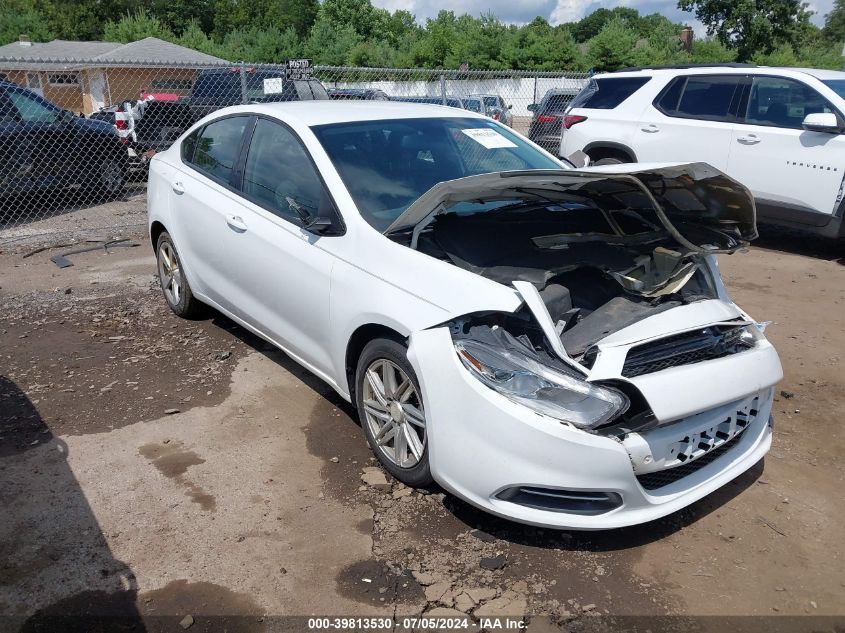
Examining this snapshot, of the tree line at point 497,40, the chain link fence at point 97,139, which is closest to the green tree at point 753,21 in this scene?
the tree line at point 497,40

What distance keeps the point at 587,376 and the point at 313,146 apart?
2.09 m

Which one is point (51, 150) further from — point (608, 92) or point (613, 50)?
point (613, 50)

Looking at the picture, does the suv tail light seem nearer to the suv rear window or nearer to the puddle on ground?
A: the suv rear window

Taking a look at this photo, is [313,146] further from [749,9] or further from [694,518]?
[749,9]

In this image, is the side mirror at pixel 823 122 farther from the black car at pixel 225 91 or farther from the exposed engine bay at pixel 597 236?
the black car at pixel 225 91

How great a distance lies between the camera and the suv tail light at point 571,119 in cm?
918

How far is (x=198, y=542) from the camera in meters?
3.05

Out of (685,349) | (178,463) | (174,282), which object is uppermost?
(685,349)

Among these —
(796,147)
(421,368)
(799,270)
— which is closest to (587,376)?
(421,368)

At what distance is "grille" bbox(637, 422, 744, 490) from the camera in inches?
113

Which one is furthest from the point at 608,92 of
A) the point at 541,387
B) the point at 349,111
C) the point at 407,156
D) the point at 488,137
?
the point at 541,387

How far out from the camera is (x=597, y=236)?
3.54 m

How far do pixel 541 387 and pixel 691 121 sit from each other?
6.52 m

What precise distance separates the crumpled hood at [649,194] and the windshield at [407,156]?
38 cm
